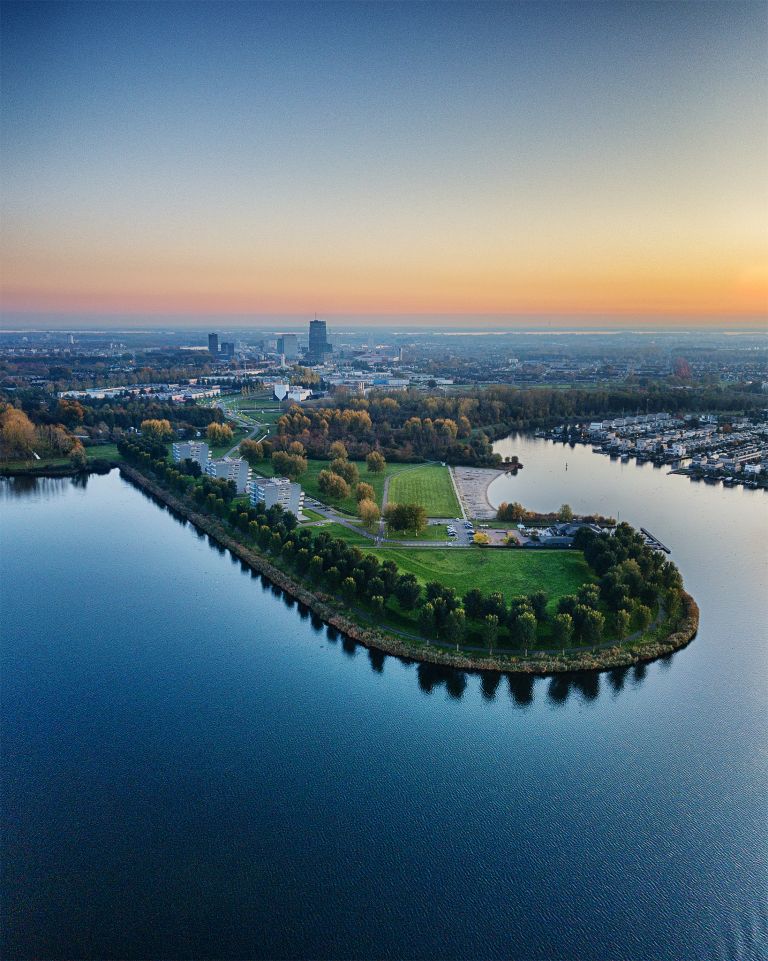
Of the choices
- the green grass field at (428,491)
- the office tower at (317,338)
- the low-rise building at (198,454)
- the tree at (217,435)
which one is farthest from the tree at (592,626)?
the office tower at (317,338)

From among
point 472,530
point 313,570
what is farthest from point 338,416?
point 313,570

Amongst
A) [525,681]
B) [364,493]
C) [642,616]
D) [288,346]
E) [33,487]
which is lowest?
[525,681]

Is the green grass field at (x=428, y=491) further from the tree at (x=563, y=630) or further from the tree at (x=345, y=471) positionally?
the tree at (x=563, y=630)

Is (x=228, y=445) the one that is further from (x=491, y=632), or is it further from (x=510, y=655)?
(x=510, y=655)

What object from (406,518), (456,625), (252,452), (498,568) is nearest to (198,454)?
(252,452)

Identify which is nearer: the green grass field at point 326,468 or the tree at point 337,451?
the green grass field at point 326,468

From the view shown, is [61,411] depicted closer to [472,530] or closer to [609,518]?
[472,530]
